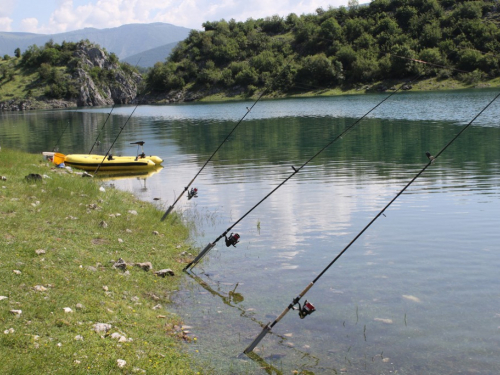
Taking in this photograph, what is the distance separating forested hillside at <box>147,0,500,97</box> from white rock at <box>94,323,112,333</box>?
395ft

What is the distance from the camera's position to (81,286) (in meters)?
9.34

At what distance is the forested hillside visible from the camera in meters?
136

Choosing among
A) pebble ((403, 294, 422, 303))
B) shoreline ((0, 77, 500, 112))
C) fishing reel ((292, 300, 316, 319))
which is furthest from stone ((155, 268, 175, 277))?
shoreline ((0, 77, 500, 112))

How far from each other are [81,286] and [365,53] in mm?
156818

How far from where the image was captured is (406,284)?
11.8 m

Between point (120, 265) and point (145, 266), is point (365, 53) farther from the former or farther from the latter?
point (120, 265)

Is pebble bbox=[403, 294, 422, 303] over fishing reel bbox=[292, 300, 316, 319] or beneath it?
beneath

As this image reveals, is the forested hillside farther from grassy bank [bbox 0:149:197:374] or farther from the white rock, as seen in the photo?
the white rock

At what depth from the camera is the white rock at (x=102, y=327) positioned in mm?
7871

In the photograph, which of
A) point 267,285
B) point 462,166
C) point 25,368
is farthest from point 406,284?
point 462,166

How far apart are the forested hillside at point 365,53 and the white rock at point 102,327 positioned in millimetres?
120406

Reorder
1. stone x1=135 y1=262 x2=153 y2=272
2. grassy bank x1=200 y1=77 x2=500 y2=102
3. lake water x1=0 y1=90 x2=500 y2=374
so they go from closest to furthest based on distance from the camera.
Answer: lake water x1=0 y1=90 x2=500 y2=374 < stone x1=135 y1=262 x2=153 y2=272 < grassy bank x1=200 y1=77 x2=500 y2=102

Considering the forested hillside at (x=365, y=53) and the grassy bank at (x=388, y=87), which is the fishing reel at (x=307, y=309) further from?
the forested hillside at (x=365, y=53)

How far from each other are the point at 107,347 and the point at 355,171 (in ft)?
71.8
